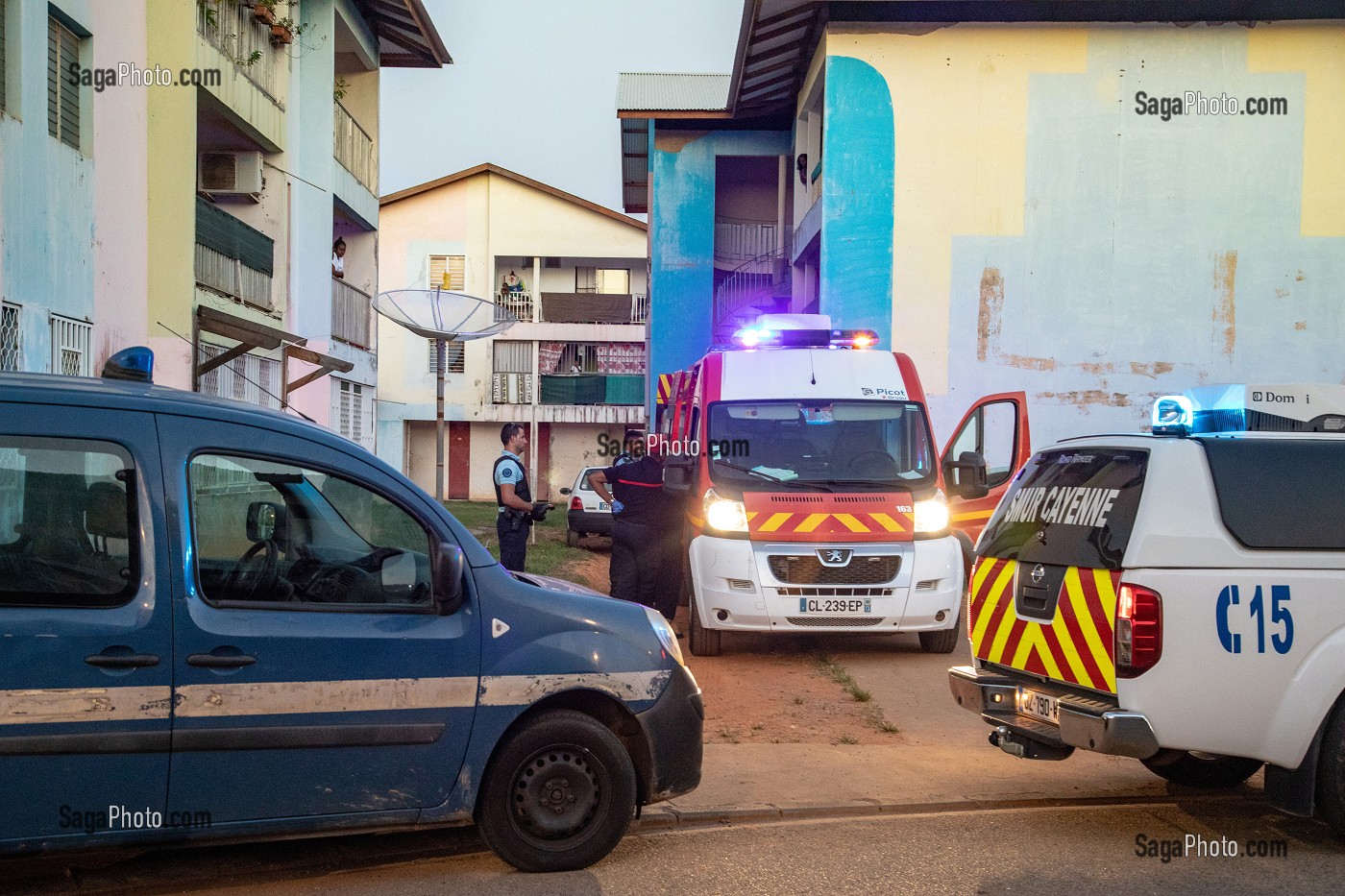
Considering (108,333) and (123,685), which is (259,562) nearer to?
(123,685)

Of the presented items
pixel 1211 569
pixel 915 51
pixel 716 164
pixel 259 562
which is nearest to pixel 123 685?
pixel 259 562

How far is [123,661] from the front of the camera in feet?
14.1

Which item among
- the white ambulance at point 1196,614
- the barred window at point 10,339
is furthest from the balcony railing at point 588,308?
the white ambulance at point 1196,614

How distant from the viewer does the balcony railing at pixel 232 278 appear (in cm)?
1636

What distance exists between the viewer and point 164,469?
14.6 ft

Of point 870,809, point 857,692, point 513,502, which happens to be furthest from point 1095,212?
point 870,809

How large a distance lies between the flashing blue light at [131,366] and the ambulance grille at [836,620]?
629cm

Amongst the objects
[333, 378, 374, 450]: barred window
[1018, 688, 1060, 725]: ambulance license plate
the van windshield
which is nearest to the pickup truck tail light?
[1018, 688, 1060, 725]: ambulance license plate

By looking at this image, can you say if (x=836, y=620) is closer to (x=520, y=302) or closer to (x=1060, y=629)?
(x=1060, y=629)

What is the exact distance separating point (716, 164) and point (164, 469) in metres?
24.8

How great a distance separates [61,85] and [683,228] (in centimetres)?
1598

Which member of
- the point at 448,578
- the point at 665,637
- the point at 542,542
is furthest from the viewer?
the point at 542,542

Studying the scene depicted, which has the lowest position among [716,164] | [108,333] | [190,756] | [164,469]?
[190,756]

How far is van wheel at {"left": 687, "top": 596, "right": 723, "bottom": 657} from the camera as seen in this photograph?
1067 cm
